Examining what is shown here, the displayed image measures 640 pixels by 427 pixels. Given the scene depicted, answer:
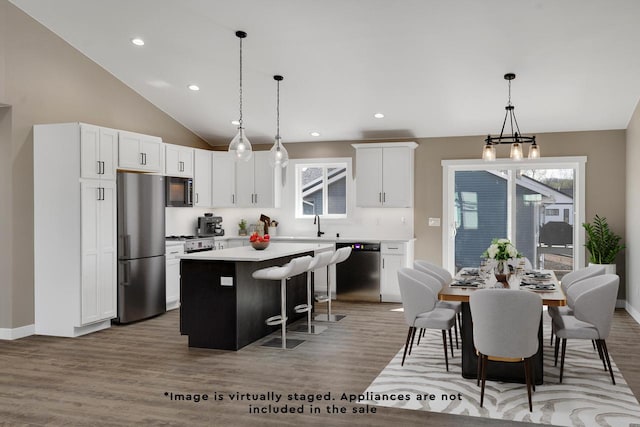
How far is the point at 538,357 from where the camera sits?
4.10 metres

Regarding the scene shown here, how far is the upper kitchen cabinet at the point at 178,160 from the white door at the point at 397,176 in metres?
2.83

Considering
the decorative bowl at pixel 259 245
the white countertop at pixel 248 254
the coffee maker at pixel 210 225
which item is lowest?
the white countertop at pixel 248 254

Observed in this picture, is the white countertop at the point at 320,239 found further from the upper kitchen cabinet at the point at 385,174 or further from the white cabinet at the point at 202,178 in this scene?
the white cabinet at the point at 202,178

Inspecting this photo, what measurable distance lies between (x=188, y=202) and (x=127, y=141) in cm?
149

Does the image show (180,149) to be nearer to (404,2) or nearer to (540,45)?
(404,2)

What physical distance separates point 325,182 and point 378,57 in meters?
3.20

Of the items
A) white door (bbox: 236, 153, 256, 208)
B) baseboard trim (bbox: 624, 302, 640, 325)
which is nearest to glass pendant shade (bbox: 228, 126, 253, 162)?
white door (bbox: 236, 153, 256, 208)

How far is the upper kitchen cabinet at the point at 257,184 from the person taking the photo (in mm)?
8539

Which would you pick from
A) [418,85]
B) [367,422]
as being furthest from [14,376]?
[418,85]

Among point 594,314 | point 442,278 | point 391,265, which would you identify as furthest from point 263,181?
point 594,314

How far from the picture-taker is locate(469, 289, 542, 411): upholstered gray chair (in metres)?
3.58

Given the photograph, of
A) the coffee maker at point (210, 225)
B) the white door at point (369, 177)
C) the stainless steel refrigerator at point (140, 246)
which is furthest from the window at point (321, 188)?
the stainless steel refrigerator at point (140, 246)

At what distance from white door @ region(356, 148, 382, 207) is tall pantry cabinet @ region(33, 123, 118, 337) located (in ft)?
12.0

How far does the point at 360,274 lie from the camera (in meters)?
7.86
